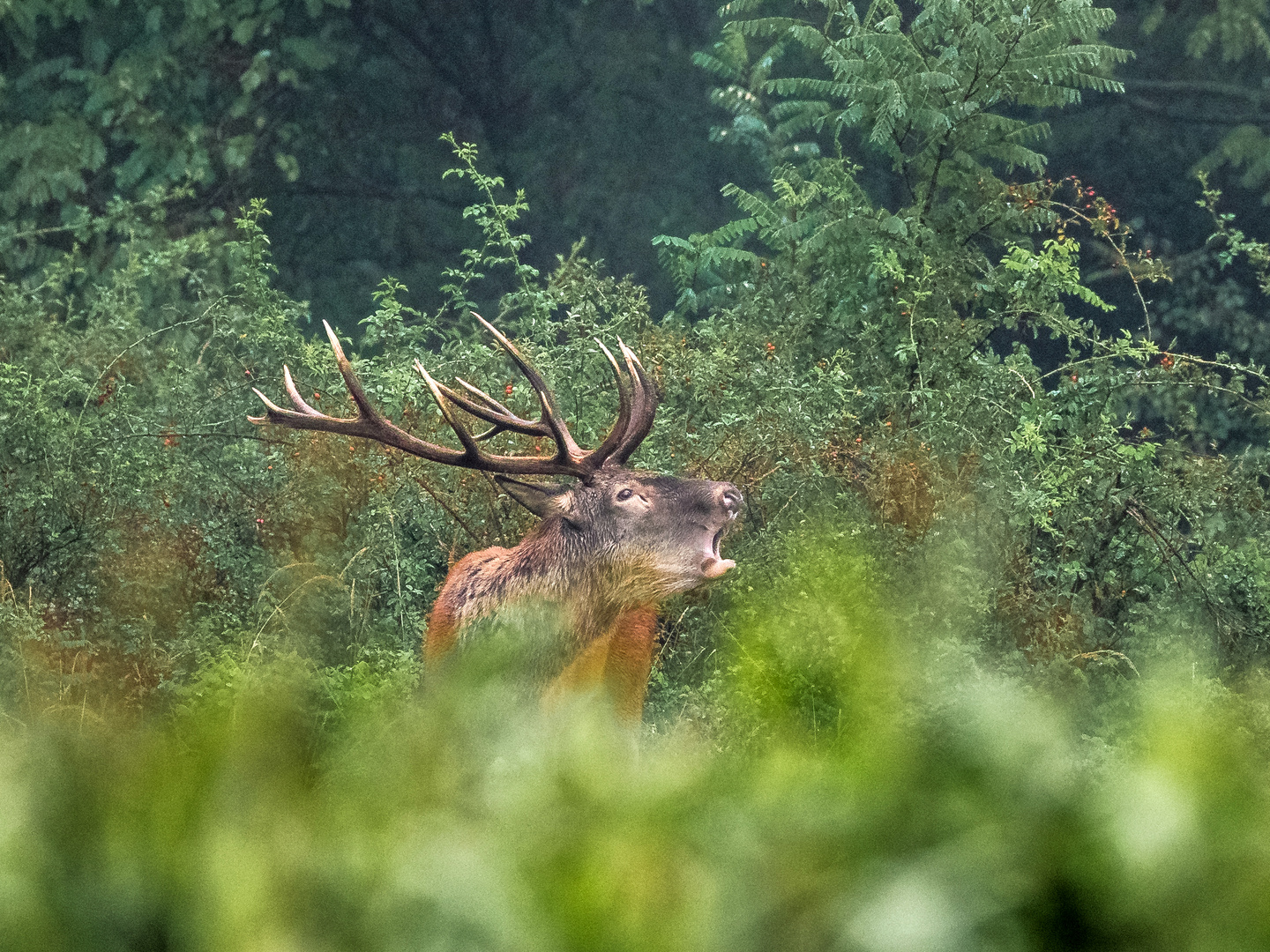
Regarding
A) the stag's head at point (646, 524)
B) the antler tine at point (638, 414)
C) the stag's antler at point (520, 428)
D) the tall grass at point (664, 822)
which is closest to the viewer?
the tall grass at point (664, 822)

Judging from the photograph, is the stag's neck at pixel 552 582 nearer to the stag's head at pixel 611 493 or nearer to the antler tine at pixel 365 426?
the stag's head at pixel 611 493

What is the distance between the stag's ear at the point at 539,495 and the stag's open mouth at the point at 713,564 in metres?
0.42

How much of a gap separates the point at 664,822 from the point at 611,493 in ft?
12.4

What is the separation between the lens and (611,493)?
4.71 m

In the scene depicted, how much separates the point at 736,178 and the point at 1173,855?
1281cm

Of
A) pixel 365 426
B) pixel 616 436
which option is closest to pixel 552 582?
pixel 616 436

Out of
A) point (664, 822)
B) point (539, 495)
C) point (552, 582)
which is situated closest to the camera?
point (664, 822)

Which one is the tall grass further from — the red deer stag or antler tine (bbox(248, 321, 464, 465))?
antler tine (bbox(248, 321, 464, 465))

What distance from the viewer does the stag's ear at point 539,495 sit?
4.68m

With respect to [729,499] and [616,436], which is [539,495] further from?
[729,499]

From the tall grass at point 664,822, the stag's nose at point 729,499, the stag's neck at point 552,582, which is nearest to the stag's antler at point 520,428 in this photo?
the stag's neck at point 552,582

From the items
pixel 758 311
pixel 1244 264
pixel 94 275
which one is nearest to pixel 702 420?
pixel 758 311

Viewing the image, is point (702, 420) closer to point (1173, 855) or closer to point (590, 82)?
point (1173, 855)

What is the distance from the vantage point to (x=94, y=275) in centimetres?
1080
